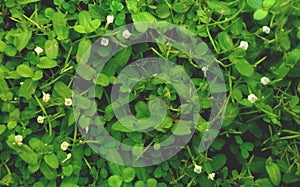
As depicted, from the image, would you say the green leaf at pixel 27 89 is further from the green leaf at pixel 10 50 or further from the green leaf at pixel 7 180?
the green leaf at pixel 7 180

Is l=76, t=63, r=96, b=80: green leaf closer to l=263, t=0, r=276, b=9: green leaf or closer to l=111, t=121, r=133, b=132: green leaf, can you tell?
l=111, t=121, r=133, b=132: green leaf

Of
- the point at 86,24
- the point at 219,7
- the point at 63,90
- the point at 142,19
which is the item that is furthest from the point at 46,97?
the point at 219,7

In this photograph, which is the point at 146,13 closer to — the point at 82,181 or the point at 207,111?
the point at 207,111

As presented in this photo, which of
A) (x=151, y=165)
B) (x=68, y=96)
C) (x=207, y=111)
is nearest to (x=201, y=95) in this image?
(x=207, y=111)

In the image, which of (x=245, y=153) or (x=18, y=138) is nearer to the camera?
(x=18, y=138)

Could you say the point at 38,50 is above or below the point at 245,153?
above

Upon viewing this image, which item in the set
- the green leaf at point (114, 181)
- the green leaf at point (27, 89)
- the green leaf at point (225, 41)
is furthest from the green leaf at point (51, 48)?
the green leaf at point (225, 41)

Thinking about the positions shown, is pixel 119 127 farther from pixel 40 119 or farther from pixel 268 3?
pixel 268 3
